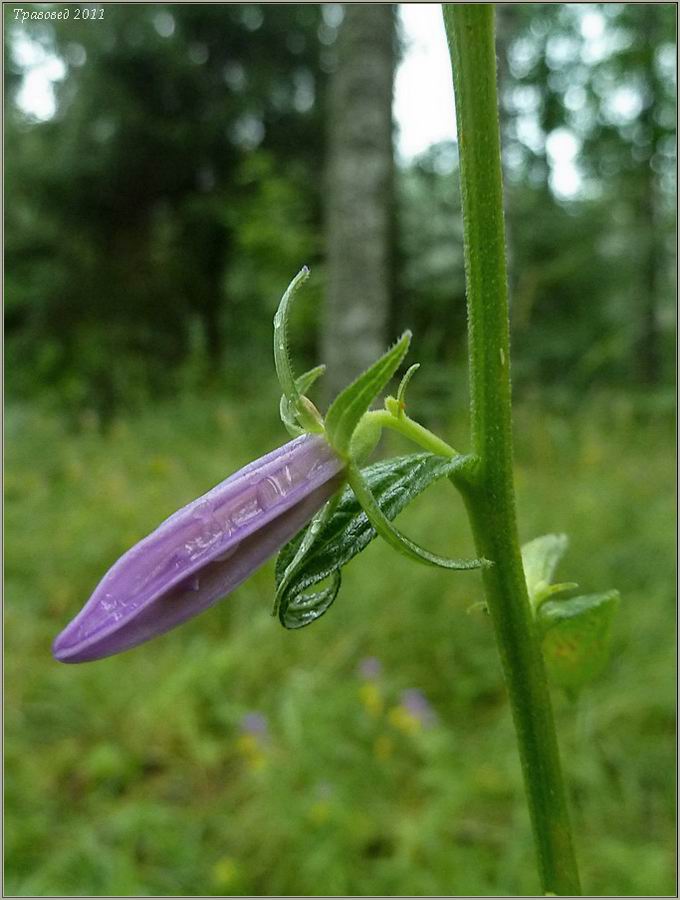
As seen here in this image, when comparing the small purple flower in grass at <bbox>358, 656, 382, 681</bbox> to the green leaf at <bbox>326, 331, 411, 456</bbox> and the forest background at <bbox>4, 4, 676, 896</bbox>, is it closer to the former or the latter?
the forest background at <bbox>4, 4, 676, 896</bbox>

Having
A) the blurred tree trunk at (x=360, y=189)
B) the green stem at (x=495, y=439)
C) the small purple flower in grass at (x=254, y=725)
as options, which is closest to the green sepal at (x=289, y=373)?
the green stem at (x=495, y=439)

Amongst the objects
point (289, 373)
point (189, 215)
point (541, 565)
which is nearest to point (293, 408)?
point (289, 373)

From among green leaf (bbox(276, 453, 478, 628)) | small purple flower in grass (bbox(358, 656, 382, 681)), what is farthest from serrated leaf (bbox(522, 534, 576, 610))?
small purple flower in grass (bbox(358, 656, 382, 681))

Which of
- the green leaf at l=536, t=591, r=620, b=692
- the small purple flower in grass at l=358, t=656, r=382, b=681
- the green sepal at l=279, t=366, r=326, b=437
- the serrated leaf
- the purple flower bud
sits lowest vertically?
the small purple flower in grass at l=358, t=656, r=382, b=681

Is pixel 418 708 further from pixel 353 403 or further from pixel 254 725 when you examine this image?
pixel 353 403

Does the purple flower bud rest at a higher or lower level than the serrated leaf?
higher

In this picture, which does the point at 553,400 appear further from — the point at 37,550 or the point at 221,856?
the point at 221,856

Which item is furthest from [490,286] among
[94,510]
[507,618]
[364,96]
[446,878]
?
[364,96]
